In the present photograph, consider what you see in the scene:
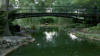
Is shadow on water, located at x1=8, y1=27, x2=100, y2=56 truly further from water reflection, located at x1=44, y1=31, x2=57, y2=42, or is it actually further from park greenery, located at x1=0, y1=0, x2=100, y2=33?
water reflection, located at x1=44, y1=31, x2=57, y2=42

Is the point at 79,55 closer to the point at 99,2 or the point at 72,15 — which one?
the point at 72,15

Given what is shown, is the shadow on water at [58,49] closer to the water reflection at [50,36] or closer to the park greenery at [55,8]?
the park greenery at [55,8]

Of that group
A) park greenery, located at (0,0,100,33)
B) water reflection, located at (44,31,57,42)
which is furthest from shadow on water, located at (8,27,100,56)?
water reflection, located at (44,31,57,42)

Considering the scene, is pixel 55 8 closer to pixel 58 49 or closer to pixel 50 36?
pixel 50 36

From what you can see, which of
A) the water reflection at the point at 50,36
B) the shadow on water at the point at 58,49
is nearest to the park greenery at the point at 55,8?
the shadow on water at the point at 58,49

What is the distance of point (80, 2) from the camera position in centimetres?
2166

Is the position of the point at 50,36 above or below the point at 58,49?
below

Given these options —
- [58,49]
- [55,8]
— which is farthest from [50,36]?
[55,8]

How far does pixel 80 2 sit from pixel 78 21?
541 centimetres

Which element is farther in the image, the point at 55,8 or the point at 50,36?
the point at 55,8

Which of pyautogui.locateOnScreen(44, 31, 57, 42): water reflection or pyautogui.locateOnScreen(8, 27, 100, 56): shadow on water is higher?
pyautogui.locateOnScreen(8, 27, 100, 56): shadow on water

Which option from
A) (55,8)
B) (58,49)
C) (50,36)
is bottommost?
(50,36)

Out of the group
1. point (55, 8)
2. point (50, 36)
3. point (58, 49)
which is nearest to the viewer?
point (58, 49)

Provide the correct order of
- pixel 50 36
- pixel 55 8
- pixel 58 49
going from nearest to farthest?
1. pixel 58 49
2. pixel 50 36
3. pixel 55 8
